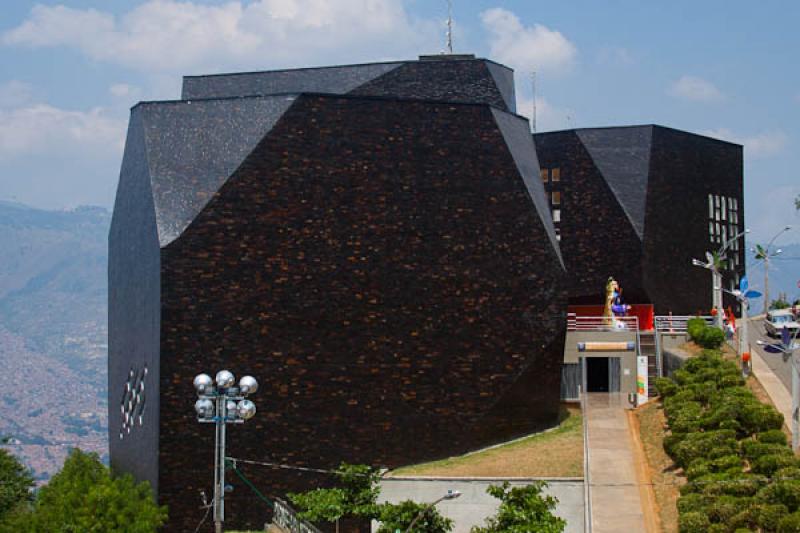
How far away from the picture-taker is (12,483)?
156 ft

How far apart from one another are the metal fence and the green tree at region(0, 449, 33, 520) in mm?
15814

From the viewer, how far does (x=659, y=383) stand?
39.5 m

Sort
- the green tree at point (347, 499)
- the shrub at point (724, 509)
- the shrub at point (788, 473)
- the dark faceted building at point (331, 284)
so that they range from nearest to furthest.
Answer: the shrub at point (724, 509) < the shrub at point (788, 473) < the green tree at point (347, 499) < the dark faceted building at point (331, 284)

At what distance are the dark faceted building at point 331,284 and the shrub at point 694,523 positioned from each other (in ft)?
36.0

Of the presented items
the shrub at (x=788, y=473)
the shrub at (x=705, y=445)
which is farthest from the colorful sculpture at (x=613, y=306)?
the shrub at (x=788, y=473)

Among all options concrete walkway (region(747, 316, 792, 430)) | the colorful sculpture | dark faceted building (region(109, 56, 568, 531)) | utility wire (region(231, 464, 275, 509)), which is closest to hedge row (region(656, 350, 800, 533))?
concrete walkway (region(747, 316, 792, 430))

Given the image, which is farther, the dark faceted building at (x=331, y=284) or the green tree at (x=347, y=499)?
the dark faceted building at (x=331, y=284)

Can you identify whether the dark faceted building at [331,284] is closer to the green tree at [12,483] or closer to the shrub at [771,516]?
the green tree at [12,483]

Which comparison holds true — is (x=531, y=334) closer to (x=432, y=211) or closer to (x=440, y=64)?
(x=432, y=211)

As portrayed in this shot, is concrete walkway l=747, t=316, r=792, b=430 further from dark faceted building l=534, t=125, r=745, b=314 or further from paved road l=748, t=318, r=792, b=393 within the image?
dark faceted building l=534, t=125, r=745, b=314

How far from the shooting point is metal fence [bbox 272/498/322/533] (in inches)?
1152

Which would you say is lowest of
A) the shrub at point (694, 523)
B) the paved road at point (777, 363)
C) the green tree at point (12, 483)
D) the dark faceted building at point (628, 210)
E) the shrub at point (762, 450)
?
the green tree at point (12, 483)

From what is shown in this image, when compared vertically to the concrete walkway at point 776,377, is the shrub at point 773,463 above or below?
below

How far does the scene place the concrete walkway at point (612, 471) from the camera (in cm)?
2906
